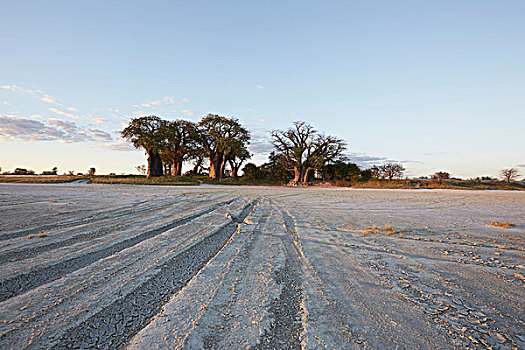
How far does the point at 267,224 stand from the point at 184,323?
320 centimetres

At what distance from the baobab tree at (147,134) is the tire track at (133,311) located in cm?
2870

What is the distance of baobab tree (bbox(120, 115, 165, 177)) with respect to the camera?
27984 millimetres

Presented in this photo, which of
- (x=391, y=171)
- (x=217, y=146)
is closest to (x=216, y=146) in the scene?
(x=217, y=146)

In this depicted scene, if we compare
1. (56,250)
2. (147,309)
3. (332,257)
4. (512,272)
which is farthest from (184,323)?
(512,272)

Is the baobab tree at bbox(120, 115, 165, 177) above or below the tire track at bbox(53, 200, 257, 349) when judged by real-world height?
above

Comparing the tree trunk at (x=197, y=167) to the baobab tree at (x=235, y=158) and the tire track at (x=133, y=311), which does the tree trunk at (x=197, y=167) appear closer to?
the baobab tree at (x=235, y=158)

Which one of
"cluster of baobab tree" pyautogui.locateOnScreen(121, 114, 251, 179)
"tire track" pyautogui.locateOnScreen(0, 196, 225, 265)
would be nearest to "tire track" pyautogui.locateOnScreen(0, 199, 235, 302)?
"tire track" pyautogui.locateOnScreen(0, 196, 225, 265)

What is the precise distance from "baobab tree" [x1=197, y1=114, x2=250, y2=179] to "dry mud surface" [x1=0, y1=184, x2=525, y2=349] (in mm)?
28255

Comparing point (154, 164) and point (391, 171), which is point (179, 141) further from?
point (391, 171)

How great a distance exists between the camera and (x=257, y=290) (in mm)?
1909

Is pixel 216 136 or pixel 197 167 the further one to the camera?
pixel 197 167

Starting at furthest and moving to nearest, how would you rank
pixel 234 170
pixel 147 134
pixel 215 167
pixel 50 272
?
pixel 234 170 → pixel 215 167 → pixel 147 134 → pixel 50 272

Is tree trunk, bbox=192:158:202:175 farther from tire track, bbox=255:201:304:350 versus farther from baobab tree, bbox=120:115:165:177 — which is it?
tire track, bbox=255:201:304:350

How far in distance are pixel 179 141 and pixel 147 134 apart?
482cm
